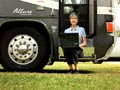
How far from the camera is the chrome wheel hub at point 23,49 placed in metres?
10.2

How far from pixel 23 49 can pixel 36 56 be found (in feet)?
1.17

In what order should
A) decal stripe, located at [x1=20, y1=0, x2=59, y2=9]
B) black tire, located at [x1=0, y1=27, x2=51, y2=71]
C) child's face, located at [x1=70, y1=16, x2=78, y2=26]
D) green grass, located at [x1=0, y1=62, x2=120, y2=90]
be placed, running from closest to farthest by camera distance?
green grass, located at [x1=0, y1=62, x2=120, y2=90], child's face, located at [x1=70, y1=16, x2=78, y2=26], decal stripe, located at [x1=20, y1=0, x2=59, y2=9], black tire, located at [x1=0, y1=27, x2=51, y2=71]

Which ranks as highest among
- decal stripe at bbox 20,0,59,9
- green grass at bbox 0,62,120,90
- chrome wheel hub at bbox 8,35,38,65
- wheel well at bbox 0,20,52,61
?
decal stripe at bbox 20,0,59,9

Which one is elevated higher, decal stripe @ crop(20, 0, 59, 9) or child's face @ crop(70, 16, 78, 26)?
decal stripe @ crop(20, 0, 59, 9)

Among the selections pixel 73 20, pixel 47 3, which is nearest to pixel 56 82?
pixel 73 20

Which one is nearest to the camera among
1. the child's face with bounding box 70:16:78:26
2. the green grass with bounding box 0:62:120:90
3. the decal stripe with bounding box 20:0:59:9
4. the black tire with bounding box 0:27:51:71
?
the green grass with bounding box 0:62:120:90

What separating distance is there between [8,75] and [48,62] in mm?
2031

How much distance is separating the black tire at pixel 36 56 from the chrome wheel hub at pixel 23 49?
5 centimetres

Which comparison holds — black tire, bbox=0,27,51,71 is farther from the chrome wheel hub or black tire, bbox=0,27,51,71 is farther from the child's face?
the child's face

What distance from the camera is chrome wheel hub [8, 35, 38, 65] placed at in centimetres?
1022

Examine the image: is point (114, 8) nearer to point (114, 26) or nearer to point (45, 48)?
point (114, 26)

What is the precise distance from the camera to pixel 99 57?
10469 millimetres

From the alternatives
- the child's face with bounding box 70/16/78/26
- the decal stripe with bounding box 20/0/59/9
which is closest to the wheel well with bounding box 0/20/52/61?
the decal stripe with bounding box 20/0/59/9

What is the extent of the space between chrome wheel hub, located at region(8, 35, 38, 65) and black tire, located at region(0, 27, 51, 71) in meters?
0.05
